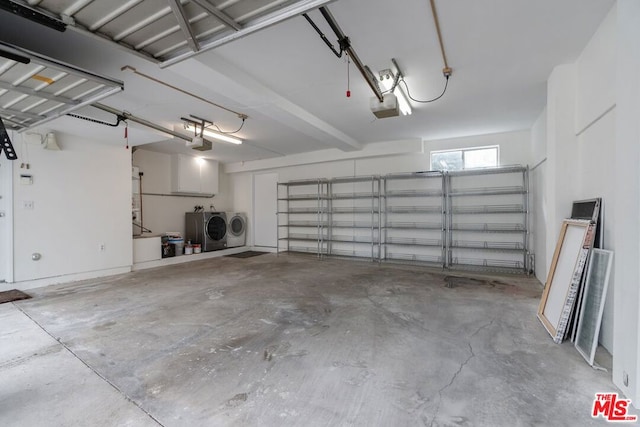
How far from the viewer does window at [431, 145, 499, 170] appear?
17.5 feet

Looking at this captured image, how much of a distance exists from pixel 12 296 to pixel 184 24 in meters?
4.34

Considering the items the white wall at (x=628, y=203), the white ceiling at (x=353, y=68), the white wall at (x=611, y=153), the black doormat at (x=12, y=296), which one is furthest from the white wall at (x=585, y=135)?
the black doormat at (x=12, y=296)

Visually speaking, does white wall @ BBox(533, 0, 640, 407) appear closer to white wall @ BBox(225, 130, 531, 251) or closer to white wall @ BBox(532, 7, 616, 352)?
white wall @ BBox(532, 7, 616, 352)

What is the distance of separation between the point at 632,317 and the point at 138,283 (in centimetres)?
540

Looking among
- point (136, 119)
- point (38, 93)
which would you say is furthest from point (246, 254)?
point (38, 93)

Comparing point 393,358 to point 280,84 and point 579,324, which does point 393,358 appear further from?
point 280,84

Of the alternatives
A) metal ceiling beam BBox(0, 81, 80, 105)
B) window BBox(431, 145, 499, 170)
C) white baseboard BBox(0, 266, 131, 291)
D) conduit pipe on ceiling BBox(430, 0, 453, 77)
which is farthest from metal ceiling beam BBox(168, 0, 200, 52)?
window BBox(431, 145, 499, 170)

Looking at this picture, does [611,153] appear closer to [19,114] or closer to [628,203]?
[628,203]

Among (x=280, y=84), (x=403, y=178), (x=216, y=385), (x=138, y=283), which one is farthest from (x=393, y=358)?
(x=403, y=178)

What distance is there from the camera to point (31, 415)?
155 cm

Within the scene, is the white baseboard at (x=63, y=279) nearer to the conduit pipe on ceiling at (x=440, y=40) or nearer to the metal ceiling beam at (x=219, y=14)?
the metal ceiling beam at (x=219, y=14)

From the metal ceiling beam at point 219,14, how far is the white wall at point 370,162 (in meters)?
4.65

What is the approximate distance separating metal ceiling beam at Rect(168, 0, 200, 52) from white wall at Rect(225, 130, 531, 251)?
4.68 m

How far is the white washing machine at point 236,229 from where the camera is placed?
7602mm
